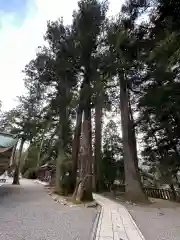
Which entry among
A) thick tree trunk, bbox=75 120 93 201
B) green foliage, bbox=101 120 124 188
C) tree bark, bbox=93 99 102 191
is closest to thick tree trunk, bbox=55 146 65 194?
tree bark, bbox=93 99 102 191

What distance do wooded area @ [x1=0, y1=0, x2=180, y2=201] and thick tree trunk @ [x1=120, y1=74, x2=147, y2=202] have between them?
0.16ft

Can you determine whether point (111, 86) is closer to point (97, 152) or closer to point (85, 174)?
point (85, 174)

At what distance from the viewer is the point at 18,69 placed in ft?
58.2

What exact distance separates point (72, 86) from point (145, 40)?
4.37m

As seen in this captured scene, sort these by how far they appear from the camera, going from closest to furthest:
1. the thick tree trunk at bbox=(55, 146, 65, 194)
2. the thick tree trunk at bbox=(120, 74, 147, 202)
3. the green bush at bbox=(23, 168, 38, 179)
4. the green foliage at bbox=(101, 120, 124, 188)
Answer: the thick tree trunk at bbox=(120, 74, 147, 202) → the thick tree trunk at bbox=(55, 146, 65, 194) → the green foliage at bbox=(101, 120, 124, 188) → the green bush at bbox=(23, 168, 38, 179)

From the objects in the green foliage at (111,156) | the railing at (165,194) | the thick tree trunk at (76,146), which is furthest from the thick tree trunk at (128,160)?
the green foliage at (111,156)

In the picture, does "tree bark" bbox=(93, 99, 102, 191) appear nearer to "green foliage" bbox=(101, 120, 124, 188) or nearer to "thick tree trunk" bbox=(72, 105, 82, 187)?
"green foliage" bbox=(101, 120, 124, 188)

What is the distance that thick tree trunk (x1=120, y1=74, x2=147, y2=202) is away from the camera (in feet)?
38.8

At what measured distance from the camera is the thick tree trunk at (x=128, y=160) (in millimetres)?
11820

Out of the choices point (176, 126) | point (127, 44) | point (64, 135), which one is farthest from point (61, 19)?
point (176, 126)

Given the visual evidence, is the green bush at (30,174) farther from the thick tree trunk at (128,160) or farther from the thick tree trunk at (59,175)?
the thick tree trunk at (128,160)

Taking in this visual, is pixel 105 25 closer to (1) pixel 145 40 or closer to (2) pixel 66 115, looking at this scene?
(1) pixel 145 40

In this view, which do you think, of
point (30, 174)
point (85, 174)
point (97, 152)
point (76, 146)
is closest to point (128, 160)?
point (76, 146)

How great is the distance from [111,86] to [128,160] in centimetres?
396
